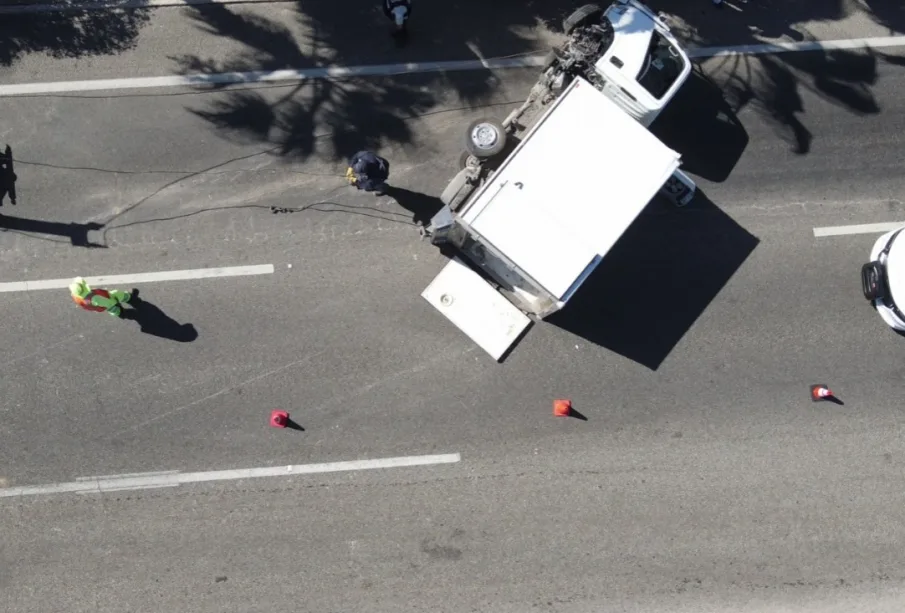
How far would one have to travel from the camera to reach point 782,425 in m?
10.4

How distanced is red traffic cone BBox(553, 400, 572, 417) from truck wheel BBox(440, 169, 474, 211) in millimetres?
3510

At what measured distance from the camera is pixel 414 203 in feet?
34.8

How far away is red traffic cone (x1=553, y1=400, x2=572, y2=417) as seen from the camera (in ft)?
33.7

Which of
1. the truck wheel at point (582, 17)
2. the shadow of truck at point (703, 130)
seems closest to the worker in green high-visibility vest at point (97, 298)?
the truck wheel at point (582, 17)

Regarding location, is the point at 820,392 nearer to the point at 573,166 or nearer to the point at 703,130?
the point at 703,130

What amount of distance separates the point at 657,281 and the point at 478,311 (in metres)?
3.01

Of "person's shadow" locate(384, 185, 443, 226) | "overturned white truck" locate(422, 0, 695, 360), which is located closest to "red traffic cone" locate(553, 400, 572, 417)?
"overturned white truck" locate(422, 0, 695, 360)

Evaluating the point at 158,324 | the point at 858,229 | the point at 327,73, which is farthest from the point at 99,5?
the point at 858,229

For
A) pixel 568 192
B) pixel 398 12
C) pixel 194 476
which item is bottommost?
pixel 194 476

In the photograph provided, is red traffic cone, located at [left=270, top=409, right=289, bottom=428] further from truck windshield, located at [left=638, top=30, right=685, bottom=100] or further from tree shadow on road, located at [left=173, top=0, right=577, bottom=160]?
truck windshield, located at [left=638, top=30, right=685, bottom=100]

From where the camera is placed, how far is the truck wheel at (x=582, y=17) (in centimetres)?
995

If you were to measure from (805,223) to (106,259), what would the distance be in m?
11.5

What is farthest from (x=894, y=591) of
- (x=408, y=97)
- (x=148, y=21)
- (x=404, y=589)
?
(x=148, y=21)

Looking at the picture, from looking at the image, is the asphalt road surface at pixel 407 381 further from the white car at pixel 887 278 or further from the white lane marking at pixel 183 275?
the white car at pixel 887 278
